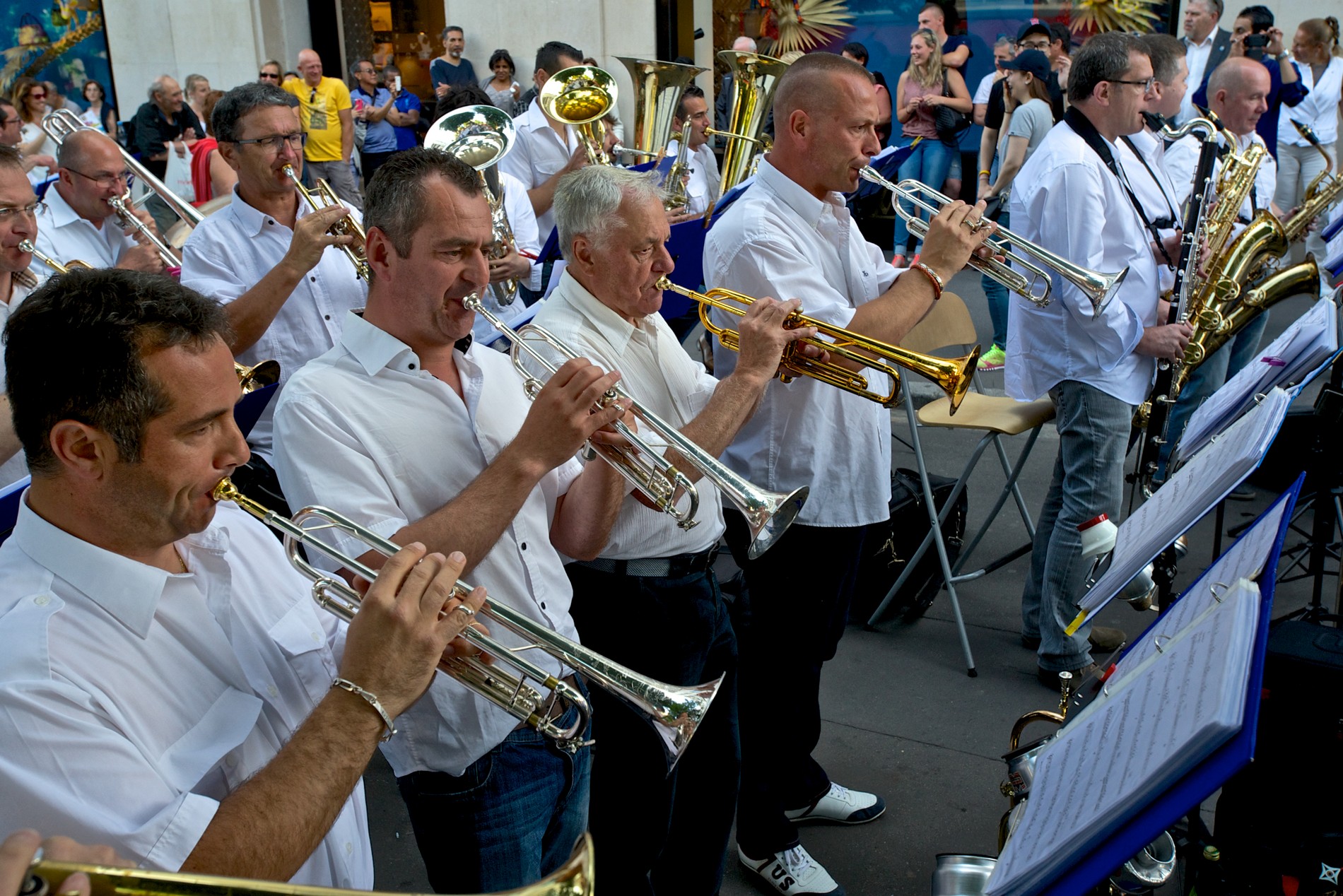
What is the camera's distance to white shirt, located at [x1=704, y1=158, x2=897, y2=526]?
296 cm

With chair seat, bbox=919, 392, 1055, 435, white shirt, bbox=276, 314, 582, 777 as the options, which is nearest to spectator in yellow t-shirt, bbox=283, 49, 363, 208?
chair seat, bbox=919, 392, 1055, 435

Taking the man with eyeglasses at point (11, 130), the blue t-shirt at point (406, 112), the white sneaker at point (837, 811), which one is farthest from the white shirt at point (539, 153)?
the blue t-shirt at point (406, 112)

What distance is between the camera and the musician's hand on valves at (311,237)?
3.23m

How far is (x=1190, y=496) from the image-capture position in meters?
1.99

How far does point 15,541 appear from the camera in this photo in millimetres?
1418

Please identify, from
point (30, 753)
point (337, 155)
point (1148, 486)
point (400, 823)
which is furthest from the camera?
point (337, 155)

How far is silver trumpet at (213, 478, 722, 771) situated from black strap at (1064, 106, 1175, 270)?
2.84 m

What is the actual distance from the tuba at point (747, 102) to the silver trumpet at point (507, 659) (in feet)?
13.9

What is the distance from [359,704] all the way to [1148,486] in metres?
3.04

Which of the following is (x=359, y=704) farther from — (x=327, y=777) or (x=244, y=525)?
(x=244, y=525)

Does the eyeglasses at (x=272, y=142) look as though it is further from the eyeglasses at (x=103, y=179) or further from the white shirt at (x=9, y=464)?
the white shirt at (x=9, y=464)

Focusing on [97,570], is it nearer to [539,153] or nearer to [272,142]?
[272,142]

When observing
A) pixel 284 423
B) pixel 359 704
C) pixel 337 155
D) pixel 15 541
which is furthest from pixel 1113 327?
pixel 337 155

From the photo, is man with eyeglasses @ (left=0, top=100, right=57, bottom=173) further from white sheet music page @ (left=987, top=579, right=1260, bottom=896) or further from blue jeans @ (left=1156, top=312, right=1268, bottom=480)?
white sheet music page @ (left=987, top=579, right=1260, bottom=896)
